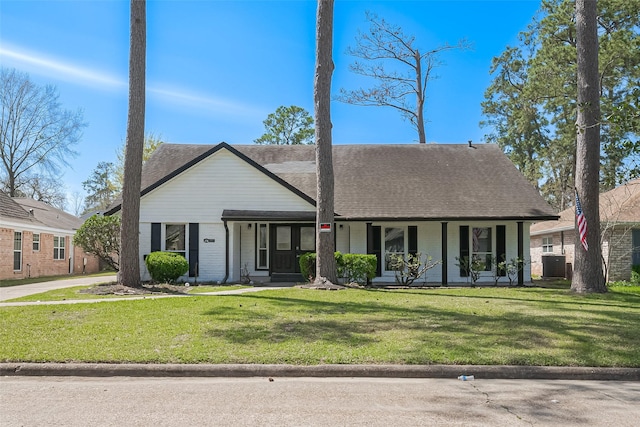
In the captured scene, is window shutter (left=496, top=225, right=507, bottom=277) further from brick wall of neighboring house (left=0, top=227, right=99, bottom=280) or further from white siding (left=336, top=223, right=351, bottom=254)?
brick wall of neighboring house (left=0, top=227, right=99, bottom=280)

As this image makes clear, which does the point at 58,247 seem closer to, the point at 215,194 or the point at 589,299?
the point at 215,194

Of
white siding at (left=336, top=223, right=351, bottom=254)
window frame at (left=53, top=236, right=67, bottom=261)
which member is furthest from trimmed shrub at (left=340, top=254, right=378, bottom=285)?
window frame at (left=53, top=236, right=67, bottom=261)

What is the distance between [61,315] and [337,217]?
37.2ft

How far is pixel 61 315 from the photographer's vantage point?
959 cm

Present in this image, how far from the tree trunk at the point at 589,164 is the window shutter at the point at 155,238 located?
46.9ft

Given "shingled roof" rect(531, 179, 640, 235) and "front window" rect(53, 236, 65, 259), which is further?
"front window" rect(53, 236, 65, 259)

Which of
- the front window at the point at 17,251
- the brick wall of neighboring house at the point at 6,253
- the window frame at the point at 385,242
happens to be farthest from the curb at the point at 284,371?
the front window at the point at 17,251

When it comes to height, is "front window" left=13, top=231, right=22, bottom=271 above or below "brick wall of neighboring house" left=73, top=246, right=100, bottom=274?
above

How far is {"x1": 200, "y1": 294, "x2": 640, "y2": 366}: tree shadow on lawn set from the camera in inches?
276

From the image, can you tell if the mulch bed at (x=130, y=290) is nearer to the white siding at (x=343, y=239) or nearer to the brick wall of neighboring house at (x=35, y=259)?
the white siding at (x=343, y=239)

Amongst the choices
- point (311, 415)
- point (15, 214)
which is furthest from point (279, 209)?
point (311, 415)

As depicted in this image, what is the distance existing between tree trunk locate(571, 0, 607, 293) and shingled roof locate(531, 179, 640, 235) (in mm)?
4397

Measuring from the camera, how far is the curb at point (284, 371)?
6.43 meters

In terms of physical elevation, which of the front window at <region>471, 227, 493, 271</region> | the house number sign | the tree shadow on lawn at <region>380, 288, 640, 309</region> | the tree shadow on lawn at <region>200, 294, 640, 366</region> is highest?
the house number sign
